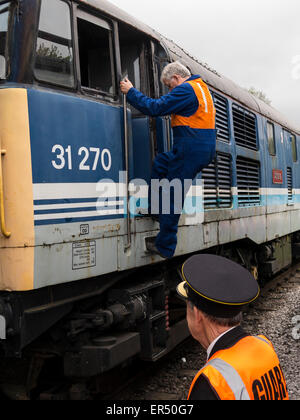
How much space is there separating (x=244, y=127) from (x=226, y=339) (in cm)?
581

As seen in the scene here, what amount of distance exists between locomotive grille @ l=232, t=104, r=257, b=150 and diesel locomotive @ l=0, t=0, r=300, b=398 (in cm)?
176

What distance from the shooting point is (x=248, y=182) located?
737 cm

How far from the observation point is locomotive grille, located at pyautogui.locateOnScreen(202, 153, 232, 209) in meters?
5.79

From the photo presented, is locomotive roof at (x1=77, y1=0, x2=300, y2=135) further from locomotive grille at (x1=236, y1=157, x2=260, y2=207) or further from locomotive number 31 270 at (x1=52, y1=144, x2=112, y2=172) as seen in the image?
locomotive number 31 270 at (x1=52, y1=144, x2=112, y2=172)

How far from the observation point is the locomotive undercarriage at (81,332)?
3555 mm

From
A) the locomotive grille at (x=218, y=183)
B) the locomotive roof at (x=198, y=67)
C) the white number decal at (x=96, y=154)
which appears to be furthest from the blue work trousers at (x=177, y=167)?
the locomotive grille at (x=218, y=183)

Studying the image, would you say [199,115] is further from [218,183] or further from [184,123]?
[218,183]

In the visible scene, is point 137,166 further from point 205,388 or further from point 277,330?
point 277,330

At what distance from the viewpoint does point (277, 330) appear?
7.11 m

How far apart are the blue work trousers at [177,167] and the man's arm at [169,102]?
0.26 metres

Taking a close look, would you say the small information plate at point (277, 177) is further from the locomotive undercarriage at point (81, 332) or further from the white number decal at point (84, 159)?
the white number decal at point (84, 159)

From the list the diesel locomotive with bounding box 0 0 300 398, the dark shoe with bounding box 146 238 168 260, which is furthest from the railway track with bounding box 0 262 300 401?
the dark shoe with bounding box 146 238 168 260

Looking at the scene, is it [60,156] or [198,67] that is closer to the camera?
[60,156]

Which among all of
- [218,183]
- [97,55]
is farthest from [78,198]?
[218,183]
